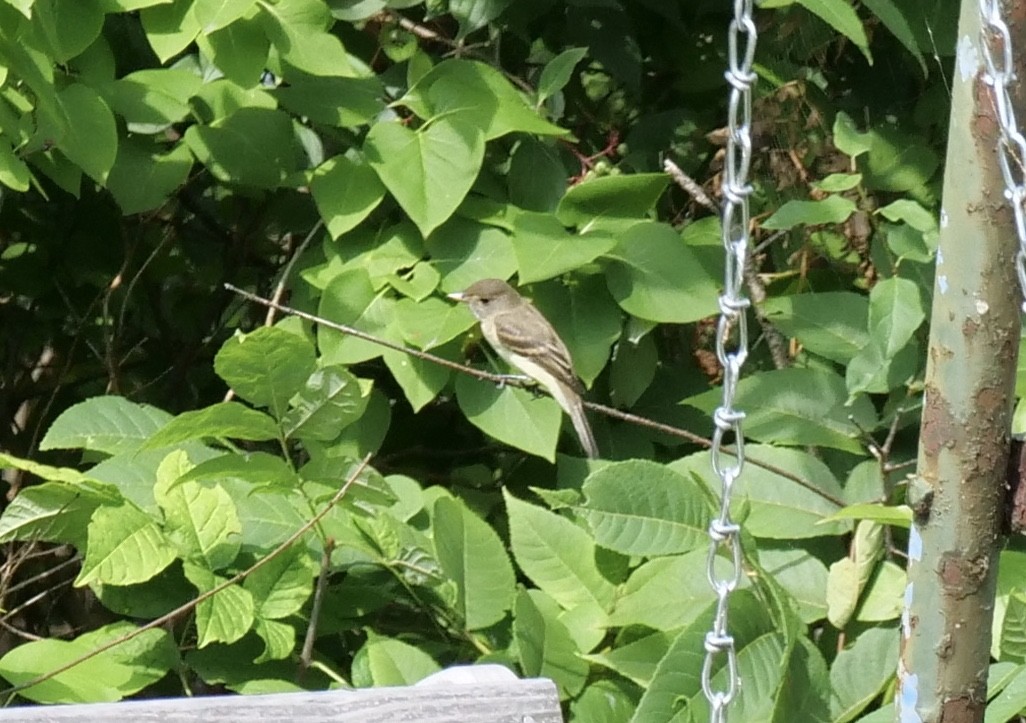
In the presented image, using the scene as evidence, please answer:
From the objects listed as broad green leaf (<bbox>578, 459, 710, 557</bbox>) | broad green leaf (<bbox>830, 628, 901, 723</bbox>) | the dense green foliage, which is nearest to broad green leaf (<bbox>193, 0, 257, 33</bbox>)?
the dense green foliage

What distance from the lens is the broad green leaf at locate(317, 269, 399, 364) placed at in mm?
2186

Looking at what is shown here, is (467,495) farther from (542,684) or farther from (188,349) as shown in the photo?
(542,684)

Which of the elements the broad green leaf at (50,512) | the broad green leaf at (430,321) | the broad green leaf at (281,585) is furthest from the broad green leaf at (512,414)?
the broad green leaf at (50,512)

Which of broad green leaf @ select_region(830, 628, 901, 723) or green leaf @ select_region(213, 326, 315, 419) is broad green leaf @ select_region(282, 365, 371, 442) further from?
broad green leaf @ select_region(830, 628, 901, 723)

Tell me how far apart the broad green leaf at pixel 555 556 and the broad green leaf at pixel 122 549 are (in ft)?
1.67

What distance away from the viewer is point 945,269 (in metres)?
1.20

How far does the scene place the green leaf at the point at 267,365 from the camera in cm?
175

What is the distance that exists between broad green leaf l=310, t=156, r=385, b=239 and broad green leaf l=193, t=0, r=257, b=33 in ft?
1.23

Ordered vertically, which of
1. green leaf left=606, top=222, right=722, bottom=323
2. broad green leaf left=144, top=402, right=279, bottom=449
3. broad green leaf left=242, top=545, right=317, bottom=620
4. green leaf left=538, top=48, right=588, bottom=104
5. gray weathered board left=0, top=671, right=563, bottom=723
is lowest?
broad green leaf left=242, top=545, right=317, bottom=620

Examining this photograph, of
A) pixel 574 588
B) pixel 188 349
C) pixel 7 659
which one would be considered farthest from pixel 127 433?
pixel 188 349

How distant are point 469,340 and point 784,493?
675 millimetres

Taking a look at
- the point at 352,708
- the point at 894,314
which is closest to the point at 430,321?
the point at 894,314

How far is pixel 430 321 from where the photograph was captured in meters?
2.17

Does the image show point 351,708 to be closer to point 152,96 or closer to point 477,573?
point 477,573
